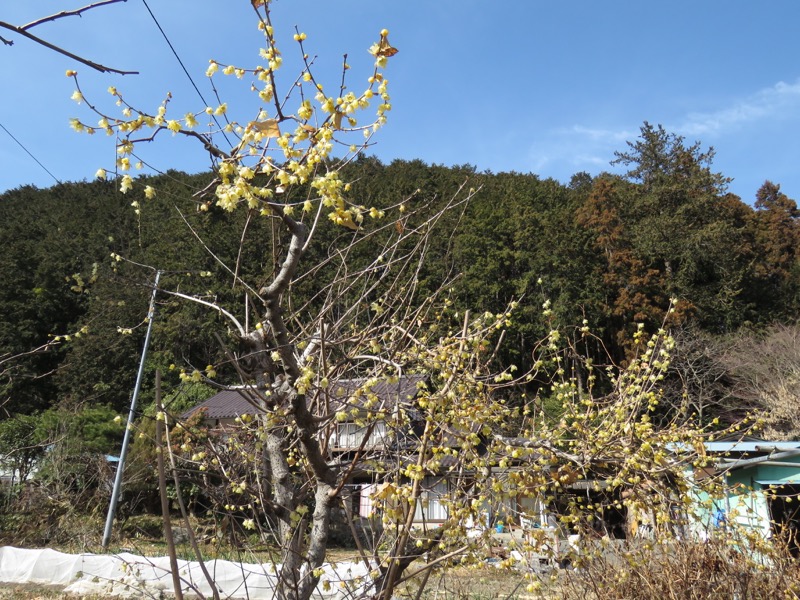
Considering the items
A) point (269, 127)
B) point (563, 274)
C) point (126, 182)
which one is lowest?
point (126, 182)

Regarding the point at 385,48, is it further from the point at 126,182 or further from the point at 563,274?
the point at 563,274

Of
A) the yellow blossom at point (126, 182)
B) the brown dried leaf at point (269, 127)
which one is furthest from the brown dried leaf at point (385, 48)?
the yellow blossom at point (126, 182)

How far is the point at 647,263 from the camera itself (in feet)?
88.5

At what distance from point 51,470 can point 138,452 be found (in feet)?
8.58

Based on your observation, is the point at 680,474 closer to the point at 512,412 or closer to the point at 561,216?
the point at 512,412

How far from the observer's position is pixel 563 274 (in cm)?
2569

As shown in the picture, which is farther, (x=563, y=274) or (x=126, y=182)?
(x=563, y=274)

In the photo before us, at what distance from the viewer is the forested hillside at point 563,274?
2258 cm

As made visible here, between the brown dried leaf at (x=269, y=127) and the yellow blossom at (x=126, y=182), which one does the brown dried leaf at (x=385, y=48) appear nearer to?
the brown dried leaf at (x=269, y=127)

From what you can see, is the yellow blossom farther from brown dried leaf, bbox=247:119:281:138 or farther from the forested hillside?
the forested hillside

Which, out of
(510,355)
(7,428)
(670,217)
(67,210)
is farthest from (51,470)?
(67,210)

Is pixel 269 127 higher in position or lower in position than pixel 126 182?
higher

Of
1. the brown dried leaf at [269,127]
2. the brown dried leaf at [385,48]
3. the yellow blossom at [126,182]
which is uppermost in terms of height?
the brown dried leaf at [385,48]

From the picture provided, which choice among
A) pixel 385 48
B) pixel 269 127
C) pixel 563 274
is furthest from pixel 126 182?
pixel 563 274
